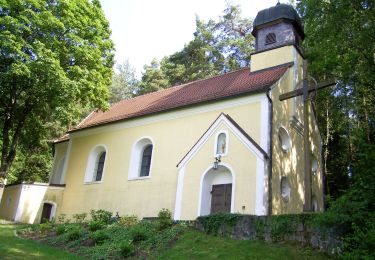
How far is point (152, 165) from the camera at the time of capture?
2014 cm

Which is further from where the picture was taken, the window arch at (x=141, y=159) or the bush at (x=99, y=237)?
the window arch at (x=141, y=159)

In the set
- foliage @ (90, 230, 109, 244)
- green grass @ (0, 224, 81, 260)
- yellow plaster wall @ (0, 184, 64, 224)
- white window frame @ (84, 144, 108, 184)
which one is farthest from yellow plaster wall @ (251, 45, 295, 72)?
green grass @ (0, 224, 81, 260)

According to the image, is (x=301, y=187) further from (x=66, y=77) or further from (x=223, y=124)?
(x=66, y=77)

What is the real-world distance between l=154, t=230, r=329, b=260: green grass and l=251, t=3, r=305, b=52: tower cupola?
486 inches

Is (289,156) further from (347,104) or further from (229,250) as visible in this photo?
(347,104)

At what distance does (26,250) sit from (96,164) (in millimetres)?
11817

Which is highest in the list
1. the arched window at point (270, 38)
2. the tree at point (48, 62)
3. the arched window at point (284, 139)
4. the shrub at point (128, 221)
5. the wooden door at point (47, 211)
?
the arched window at point (270, 38)

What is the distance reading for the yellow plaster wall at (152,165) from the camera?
1864cm

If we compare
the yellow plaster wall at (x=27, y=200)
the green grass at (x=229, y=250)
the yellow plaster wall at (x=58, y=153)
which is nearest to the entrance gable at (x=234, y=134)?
the green grass at (x=229, y=250)

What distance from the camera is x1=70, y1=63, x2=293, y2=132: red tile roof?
18828 millimetres

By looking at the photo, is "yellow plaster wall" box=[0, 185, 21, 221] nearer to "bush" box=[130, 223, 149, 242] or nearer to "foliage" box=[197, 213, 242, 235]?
"bush" box=[130, 223, 149, 242]

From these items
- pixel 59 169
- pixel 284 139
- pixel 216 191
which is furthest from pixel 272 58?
pixel 59 169

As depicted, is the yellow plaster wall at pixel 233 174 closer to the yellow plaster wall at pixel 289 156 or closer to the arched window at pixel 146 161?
the yellow plaster wall at pixel 289 156

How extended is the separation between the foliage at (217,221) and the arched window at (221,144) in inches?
164
